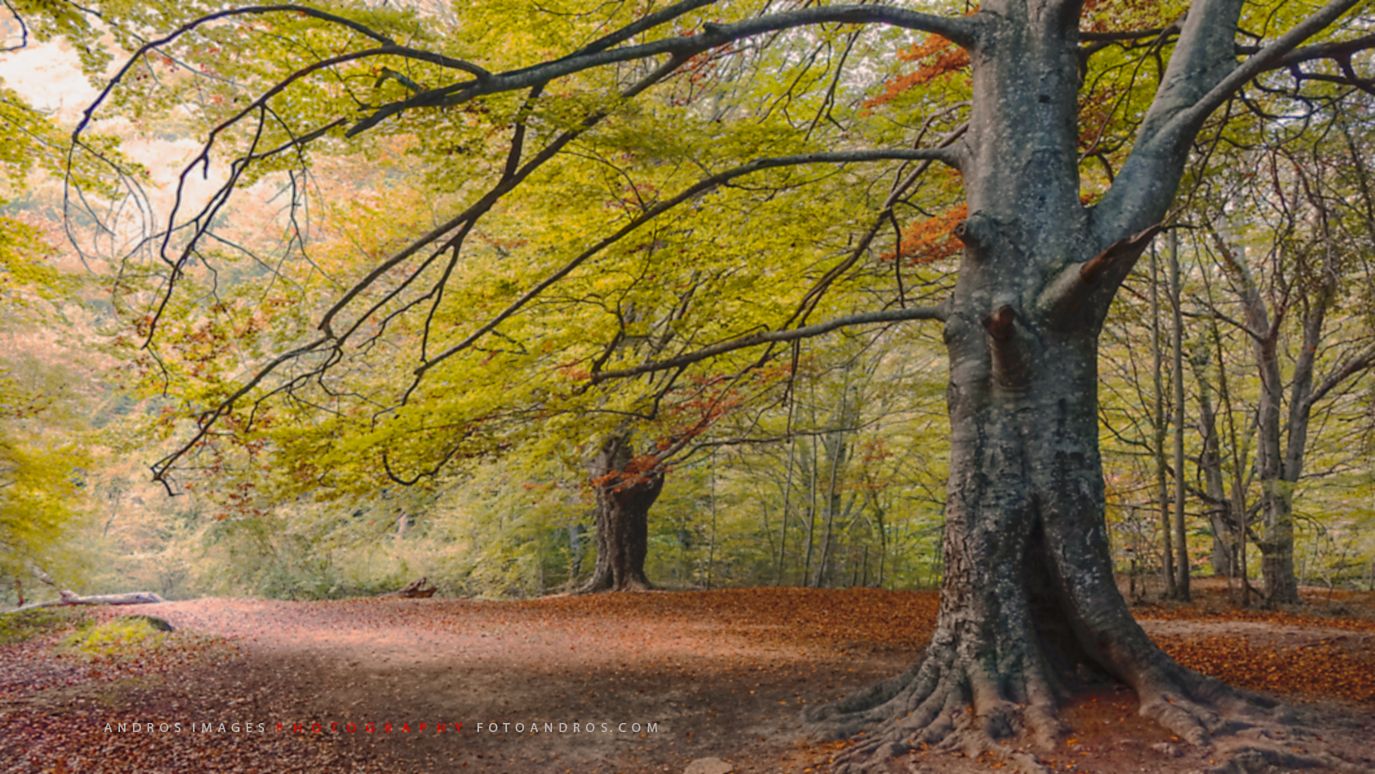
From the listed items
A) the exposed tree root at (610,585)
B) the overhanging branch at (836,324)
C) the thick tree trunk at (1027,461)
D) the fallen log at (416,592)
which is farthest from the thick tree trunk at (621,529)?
the thick tree trunk at (1027,461)

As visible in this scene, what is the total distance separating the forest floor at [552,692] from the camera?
3680mm

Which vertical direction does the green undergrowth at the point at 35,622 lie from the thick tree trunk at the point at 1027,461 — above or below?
below

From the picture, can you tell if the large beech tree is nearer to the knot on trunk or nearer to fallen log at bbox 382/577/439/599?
the knot on trunk

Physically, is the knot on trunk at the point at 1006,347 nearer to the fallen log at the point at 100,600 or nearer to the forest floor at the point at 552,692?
the forest floor at the point at 552,692

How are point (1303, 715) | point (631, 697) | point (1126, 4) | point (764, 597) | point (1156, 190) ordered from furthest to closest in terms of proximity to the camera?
point (764, 597) < point (1126, 4) < point (631, 697) < point (1156, 190) < point (1303, 715)

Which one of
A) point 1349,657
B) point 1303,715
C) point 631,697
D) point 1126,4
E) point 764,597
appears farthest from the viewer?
point 764,597

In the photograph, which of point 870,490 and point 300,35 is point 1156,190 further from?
point 870,490

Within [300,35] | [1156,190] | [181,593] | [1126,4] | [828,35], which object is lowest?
[181,593]

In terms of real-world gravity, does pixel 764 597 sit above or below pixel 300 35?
below

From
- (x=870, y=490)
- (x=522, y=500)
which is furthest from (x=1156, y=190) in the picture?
(x=522, y=500)

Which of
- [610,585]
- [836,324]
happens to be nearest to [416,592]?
[610,585]

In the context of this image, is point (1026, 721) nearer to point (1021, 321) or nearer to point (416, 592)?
point (1021, 321)

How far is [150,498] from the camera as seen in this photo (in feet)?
60.8

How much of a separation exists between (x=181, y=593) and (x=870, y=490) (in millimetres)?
17907
